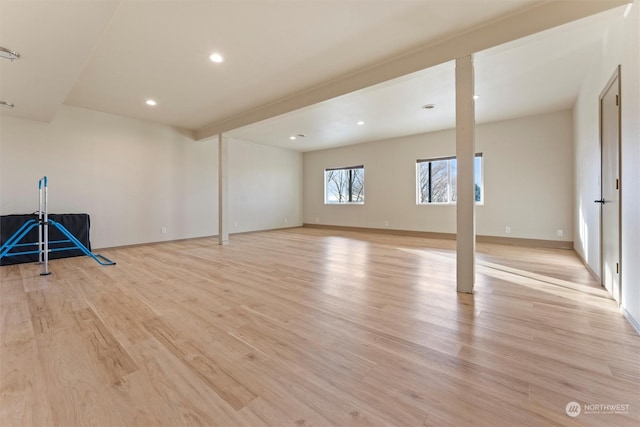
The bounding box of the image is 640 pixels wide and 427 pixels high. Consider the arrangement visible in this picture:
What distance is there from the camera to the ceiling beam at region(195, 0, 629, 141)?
2199 mm

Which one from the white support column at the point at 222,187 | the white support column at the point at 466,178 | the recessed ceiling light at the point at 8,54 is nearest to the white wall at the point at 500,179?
the white support column at the point at 466,178

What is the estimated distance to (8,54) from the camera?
247cm

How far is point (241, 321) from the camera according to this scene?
2076 millimetres

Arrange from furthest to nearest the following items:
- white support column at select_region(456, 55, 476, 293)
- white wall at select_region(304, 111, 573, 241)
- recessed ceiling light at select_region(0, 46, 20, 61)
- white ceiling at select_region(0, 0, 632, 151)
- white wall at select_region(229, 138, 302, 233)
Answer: white wall at select_region(229, 138, 302, 233) → white wall at select_region(304, 111, 573, 241) → white support column at select_region(456, 55, 476, 293) → recessed ceiling light at select_region(0, 46, 20, 61) → white ceiling at select_region(0, 0, 632, 151)

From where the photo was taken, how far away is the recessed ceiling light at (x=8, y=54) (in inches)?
95.5

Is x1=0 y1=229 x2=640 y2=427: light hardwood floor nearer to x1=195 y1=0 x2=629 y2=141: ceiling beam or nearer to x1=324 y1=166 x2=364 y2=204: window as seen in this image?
x1=195 y1=0 x2=629 y2=141: ceiling beam

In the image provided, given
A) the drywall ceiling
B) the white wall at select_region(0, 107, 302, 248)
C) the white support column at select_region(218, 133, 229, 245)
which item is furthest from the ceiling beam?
the white wall at select_region(0, 107, 302, 248)

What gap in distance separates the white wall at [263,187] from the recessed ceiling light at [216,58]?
404cm

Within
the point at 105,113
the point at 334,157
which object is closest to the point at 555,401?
the point at 105,113

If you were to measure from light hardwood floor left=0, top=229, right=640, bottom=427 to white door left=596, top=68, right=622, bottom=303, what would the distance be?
0.27 m

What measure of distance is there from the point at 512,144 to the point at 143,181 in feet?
25.1

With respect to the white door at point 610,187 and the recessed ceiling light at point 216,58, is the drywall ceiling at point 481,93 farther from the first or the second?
the recessed ceiling light at point 216,58

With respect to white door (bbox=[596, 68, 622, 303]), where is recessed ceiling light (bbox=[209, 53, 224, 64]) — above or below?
above

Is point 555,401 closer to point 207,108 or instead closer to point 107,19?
point 107,19
